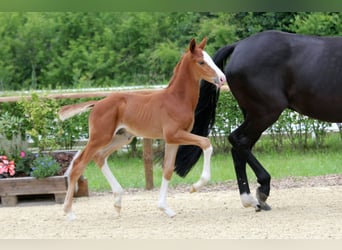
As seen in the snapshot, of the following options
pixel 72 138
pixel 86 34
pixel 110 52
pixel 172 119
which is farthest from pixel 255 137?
pixel 86 34

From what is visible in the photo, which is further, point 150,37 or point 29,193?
point 150,37

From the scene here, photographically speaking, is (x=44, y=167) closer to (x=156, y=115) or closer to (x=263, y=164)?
(x=156, y=115)

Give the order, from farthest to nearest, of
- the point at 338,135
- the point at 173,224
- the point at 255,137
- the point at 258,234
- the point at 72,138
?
the point at 338,135, the point at 72,138, the point at 255,137, the point at 173,224, the point at 258,234

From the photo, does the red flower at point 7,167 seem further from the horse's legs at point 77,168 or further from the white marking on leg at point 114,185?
the white marking on leg at point 114,185

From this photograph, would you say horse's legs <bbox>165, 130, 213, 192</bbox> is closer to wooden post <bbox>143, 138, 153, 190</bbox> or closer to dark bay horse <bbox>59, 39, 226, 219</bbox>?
dark bay horse <bbox>59, 39, 226, 219</bbox>

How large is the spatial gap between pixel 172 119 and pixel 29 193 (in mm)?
2397

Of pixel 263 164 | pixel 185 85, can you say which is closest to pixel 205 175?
pixel 185 85

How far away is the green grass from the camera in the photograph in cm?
752

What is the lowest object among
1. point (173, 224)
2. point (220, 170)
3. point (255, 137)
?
point (220, 170)

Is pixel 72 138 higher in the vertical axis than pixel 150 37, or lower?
lower

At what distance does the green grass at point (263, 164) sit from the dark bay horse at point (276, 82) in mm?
2191

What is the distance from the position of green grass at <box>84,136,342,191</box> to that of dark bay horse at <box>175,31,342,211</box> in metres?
2.19

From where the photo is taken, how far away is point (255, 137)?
520 centimetres

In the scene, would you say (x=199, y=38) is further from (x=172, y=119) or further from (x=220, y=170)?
(x=172, y=119)
